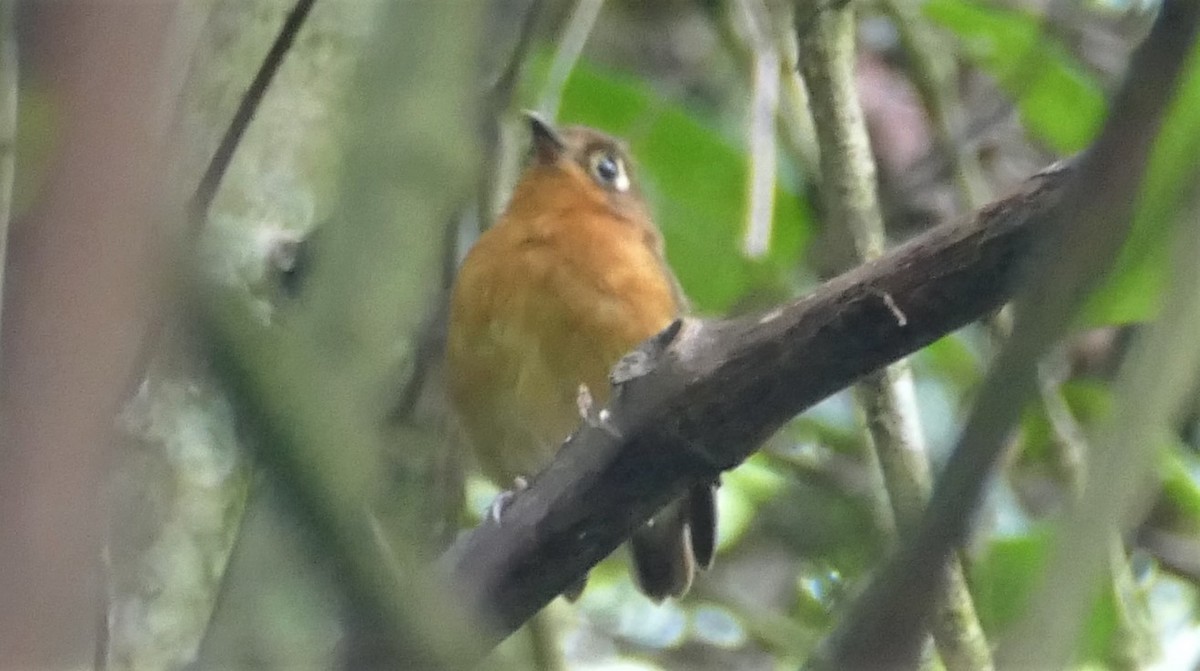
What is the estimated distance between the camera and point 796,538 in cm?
241

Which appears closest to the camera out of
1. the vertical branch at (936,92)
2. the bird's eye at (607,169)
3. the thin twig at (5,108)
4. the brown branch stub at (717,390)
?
the thin twig at (5,108)

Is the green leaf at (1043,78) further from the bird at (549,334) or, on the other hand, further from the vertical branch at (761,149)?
the bird at (549,334)

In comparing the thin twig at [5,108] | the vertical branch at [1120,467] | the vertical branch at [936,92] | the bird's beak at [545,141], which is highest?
the vertical branch at [1120,467]

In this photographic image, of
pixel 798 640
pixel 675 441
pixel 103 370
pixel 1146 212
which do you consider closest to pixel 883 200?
pixel 798 640

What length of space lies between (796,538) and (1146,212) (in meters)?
1.67

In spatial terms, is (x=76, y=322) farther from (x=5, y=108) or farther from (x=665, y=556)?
(x=665, y=556)

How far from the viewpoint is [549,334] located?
3.18m

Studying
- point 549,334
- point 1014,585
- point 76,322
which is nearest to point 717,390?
point 1014,585

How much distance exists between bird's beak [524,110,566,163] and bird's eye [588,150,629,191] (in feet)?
0.32

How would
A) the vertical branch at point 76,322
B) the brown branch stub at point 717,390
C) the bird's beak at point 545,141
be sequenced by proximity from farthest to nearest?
the bird's beak at point 545,141 < the brown branch stub at point 717,390 < the vertical branch at point 76,322

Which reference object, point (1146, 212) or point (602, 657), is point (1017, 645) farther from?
point (602, 657)

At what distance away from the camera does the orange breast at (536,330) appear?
3.16 meters

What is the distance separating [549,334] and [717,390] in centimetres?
141

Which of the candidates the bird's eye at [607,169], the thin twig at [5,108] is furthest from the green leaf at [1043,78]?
the thin twig at [5,108]
